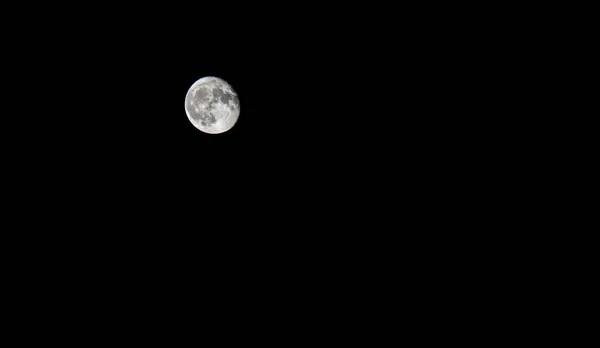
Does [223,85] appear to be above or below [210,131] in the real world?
above

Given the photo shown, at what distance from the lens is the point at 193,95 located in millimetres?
2758

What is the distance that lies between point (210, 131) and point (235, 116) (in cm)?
30

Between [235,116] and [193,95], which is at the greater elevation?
[193,95]

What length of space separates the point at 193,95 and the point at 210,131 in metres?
0.39

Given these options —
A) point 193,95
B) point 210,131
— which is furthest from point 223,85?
point 210,131

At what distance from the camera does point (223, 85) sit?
2.79 meters

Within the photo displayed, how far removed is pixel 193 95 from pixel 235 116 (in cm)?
43

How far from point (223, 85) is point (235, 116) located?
31 cm

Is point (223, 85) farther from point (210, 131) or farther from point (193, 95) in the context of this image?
point (210, 131)

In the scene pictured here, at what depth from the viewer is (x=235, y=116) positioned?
2.88m

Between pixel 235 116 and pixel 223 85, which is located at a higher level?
pixel 223 85

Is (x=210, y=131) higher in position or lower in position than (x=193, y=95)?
lower

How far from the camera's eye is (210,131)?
2744 mm
